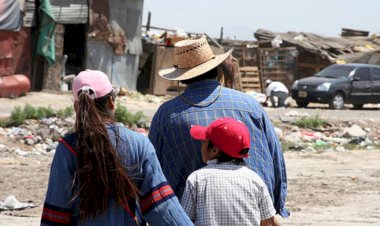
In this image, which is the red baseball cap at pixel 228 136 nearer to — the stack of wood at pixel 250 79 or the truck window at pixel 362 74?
the truck window at pixel 362 74

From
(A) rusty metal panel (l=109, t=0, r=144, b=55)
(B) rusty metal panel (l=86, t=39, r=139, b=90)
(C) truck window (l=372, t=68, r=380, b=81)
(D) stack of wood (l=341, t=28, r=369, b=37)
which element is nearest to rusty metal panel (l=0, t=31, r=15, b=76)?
(B) rusty metal panel (l=86, t=39, r=139, b=90)

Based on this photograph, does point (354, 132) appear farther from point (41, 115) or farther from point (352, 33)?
point (352, 33)

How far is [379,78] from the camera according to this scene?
102ft

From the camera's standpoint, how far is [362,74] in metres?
30.8

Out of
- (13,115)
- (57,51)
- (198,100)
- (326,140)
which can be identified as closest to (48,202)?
(198,100)

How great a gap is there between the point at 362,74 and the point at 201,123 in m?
26.3

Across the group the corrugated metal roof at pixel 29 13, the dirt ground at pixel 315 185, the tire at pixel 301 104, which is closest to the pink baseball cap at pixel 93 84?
the dirt ground at pixel 315 185

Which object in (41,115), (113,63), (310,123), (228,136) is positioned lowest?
(113,63)

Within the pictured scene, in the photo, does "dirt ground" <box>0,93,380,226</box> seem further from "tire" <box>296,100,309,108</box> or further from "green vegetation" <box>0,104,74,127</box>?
"tire" <box>296,100,309,108</box>

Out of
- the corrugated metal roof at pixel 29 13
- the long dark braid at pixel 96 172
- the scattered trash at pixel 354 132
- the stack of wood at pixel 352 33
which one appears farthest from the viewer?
the stack of wood at pixel 352 33

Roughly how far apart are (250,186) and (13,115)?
15476 millimetres

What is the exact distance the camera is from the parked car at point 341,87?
2954 cm

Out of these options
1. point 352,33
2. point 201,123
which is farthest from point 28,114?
point 352,33

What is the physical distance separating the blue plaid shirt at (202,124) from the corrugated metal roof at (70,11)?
24849mm
